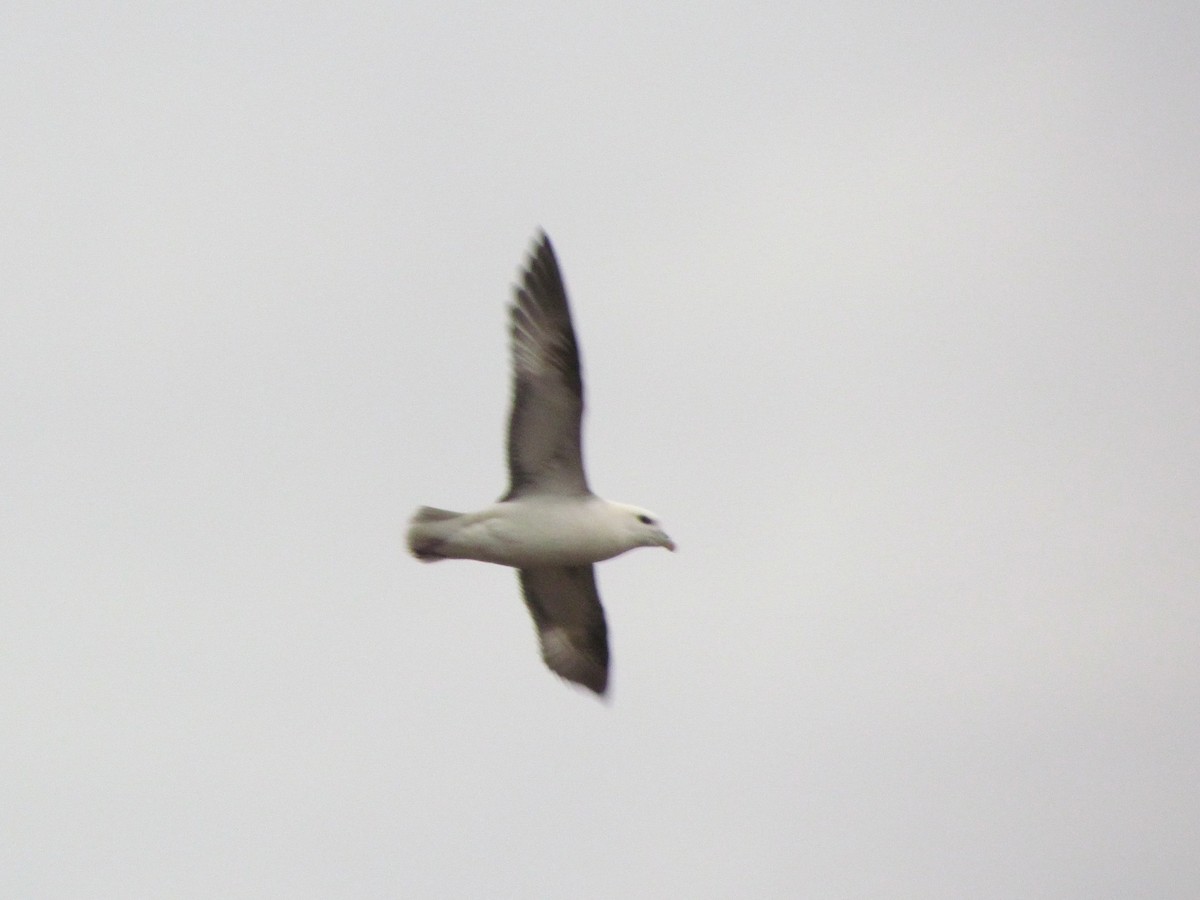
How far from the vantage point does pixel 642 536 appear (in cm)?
1745

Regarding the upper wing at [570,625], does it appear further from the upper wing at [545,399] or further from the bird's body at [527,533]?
the upper wing at [545,399]

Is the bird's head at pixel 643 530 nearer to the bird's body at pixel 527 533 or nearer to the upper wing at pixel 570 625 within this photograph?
the bird's body at pixel 527 533

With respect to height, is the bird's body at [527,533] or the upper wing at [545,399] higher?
the upper wing at [545,399]

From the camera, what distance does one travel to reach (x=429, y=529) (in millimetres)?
17312

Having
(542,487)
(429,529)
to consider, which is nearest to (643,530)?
(542,487)

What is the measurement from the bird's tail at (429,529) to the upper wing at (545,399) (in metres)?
0.55

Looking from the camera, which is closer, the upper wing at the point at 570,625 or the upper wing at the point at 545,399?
the upper wing at the point at 545,399

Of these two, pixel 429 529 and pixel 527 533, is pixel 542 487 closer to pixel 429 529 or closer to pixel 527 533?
pixel 527 533

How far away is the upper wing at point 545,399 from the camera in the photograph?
17.2 m

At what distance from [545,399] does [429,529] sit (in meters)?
1.38

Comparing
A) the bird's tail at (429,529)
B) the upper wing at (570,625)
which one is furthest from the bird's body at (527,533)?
the upper wing at (570,625)

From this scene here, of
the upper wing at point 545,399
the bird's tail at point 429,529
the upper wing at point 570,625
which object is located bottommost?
the upper wing at point 570,625

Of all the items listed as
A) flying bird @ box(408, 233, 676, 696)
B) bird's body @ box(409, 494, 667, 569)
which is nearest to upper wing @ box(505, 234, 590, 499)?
flying bird @ box(408, 233, 676, 696)

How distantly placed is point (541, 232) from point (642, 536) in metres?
2.62
